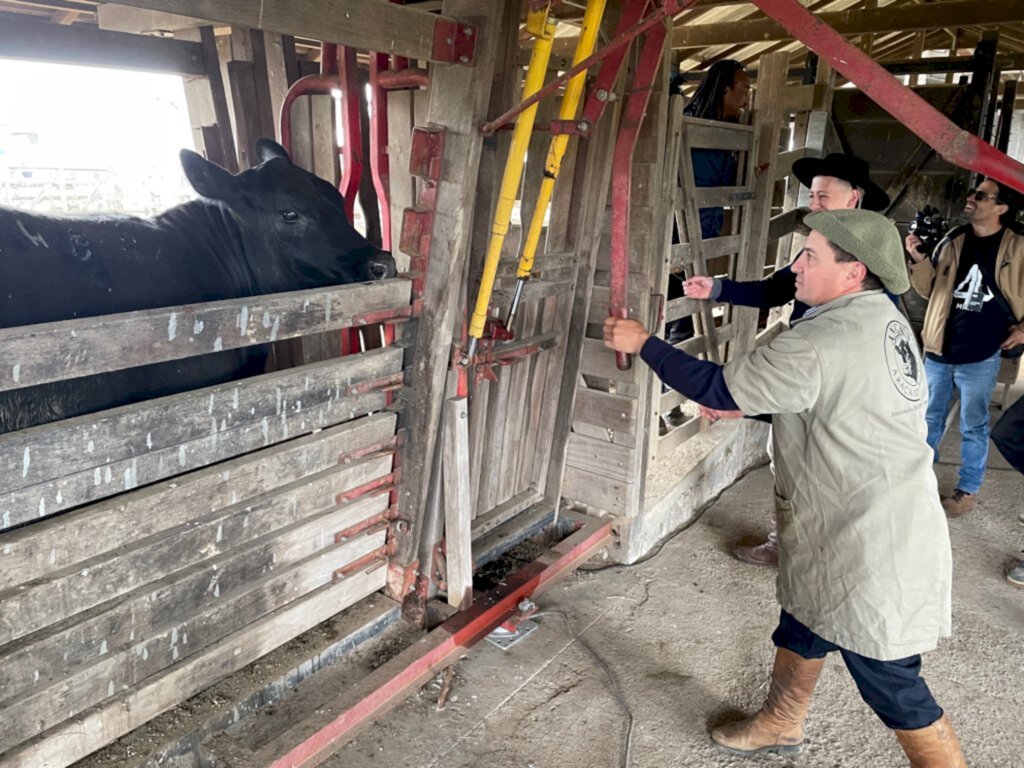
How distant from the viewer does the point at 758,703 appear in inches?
114

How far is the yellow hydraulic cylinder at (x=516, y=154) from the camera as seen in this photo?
2287mm

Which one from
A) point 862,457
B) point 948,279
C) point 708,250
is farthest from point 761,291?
point 948,279

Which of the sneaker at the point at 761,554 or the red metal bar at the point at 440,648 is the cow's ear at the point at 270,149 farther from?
the sneaker at the point at 761,554

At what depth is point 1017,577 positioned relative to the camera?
3.76 meters

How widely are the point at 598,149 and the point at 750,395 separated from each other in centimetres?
147

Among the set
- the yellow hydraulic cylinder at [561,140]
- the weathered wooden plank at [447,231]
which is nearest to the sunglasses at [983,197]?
the yellow hydraulic cylinder at [561,140]

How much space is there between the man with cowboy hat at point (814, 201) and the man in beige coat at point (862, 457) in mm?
877

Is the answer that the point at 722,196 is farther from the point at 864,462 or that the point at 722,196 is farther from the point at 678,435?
the point at 864,462

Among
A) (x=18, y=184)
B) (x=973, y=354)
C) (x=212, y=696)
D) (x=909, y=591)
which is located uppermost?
(x=18, y=184)

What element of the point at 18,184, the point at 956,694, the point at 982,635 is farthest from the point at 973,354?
the point at 18,184

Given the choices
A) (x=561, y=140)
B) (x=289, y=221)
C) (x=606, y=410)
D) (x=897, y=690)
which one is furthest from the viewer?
(x=606, y=410)

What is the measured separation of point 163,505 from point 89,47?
1985 millimetres

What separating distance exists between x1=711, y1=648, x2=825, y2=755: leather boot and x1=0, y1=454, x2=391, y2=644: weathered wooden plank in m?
1.56

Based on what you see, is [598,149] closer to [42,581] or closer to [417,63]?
[417,63]
